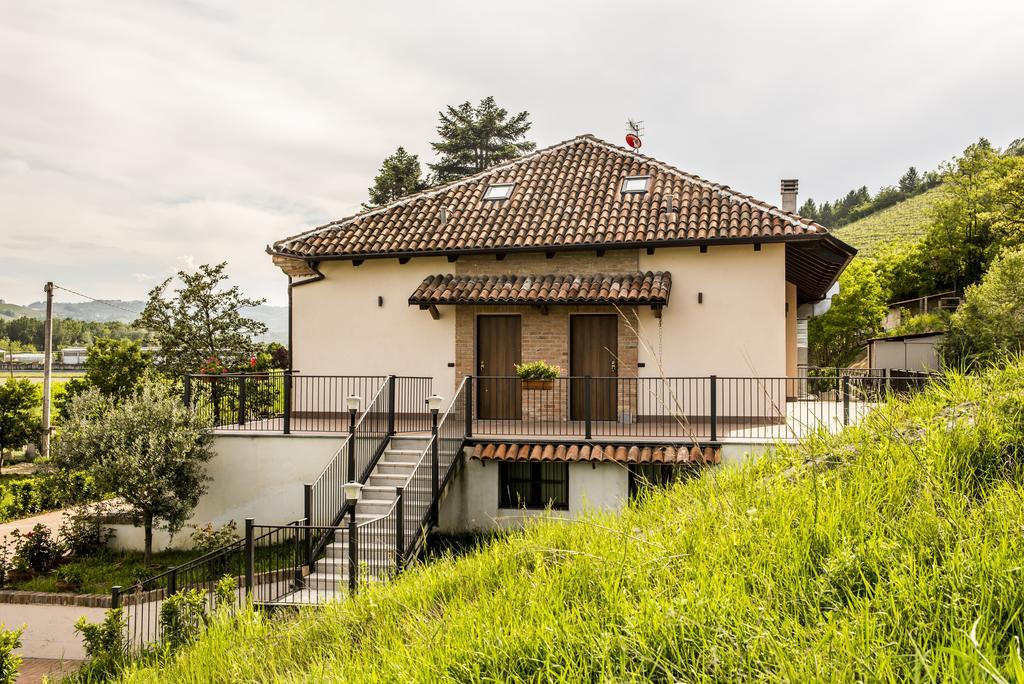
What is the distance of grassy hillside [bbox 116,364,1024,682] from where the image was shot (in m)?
2.61

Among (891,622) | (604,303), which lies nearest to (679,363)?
(604,303)

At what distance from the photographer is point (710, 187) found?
14938 mm

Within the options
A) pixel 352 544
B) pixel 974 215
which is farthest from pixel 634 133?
pixel 974 215

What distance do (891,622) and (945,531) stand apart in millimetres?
906

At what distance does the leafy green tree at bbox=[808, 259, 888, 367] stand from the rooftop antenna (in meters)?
22.9

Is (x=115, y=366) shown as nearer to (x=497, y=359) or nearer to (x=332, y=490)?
(x=497, y=359)

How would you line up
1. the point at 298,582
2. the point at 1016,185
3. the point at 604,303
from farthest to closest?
the point at 1016,185
the point at 604,303
the point at 298,582

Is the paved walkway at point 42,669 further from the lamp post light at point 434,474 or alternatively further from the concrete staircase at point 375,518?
the lamp post light at point 434,474

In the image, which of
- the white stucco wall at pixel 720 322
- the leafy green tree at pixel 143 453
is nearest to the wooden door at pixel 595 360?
the white stucco wall at pixel 720 322

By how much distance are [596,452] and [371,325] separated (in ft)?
21.5

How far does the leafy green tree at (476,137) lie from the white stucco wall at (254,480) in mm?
28964

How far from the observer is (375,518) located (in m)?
9.42

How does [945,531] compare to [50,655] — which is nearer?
[945,531]

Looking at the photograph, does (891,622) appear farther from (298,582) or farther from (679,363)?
(679,363)
